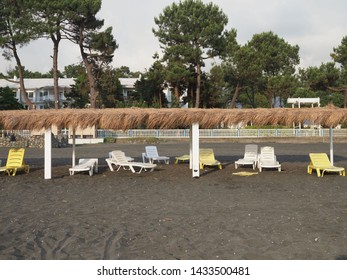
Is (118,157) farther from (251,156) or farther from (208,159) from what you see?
(251,156)

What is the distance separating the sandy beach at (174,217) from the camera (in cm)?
546

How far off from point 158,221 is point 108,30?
115 feet

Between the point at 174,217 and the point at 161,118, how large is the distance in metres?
6.32

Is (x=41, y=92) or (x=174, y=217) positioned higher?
(x=41, y=92)

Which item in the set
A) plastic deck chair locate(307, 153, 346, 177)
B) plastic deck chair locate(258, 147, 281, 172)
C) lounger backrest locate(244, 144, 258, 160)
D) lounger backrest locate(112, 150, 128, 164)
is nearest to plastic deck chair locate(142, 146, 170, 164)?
lounger backrest locate(112, 150, 128, 164)

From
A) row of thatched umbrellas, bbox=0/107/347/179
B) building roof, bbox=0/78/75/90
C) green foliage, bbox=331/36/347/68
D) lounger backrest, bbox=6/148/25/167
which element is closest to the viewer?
row of thatched umbrellas, bbox=0/107/347/179

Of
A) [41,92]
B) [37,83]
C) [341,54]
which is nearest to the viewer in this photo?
[341,54]

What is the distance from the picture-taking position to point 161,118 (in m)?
13.4

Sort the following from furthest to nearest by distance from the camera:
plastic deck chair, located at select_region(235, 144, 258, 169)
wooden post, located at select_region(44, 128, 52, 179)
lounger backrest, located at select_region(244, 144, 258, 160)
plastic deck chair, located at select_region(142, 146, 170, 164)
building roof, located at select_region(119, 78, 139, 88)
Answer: building roof, located at select_region(119, 78, 139, 88) → plastic deck chair, located at select_region(142, 146, 170, 164) → lounger backrest, located at select_region(244, 144, 258, 160) → plastic deck chair, located at select_region(235, 144, 258, 169) → wooden post, located at select_region(44, 128, 52, 179)

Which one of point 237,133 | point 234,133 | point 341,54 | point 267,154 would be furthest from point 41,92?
point 267,154

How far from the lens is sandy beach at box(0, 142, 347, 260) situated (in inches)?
215

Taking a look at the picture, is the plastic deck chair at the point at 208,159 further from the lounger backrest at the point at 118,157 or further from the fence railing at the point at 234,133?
the fence railing at the point at 234,133

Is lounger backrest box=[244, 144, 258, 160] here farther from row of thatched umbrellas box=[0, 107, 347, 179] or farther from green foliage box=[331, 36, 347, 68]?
green foliage box=[331, 36, 347, 68]

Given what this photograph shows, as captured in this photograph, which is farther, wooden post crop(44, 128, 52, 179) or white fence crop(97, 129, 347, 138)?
white fence crop(97, 129, 347, 138)
